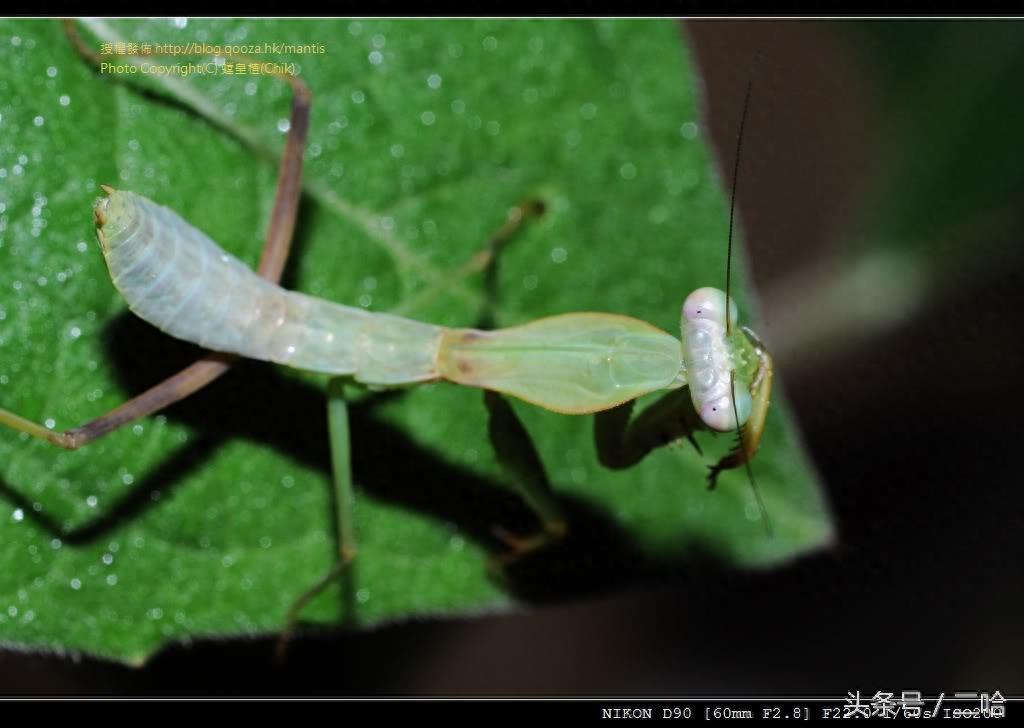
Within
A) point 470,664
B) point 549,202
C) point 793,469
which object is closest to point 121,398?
point 549,202

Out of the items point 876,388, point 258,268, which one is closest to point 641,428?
point 258,268

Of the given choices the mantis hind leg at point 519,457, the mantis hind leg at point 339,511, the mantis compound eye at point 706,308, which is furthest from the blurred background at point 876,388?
the mantis compound eye at point 706,308

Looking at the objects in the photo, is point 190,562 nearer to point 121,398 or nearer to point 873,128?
point 121,398

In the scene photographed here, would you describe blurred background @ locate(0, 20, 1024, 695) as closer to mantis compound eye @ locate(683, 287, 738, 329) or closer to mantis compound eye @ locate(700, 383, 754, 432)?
mantis compound eye @ locate(683, 287, 738, 329)

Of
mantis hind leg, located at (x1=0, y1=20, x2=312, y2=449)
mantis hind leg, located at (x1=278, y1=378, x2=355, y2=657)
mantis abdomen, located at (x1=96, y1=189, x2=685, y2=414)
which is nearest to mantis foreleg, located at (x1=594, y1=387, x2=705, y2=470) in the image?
mantis abdomen, located at (x1=96, y1=189, x2=685, y2=414)

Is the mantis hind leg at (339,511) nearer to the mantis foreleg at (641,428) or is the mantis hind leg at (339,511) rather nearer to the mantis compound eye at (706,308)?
the mantis foreleg at (641,428)

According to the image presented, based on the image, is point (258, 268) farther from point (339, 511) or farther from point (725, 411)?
point (725, 411)
